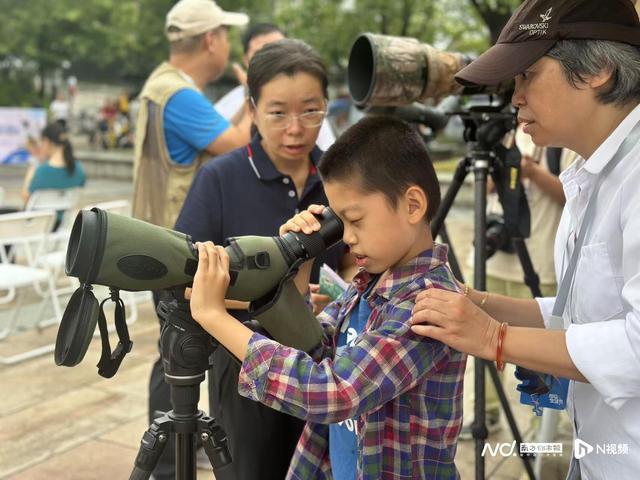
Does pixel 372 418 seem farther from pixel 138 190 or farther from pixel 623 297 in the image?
pixel 138 190

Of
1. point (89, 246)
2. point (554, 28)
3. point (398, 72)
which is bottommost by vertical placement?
point (89, 246)

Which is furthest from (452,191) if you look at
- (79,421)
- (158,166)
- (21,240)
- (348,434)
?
(21,240)

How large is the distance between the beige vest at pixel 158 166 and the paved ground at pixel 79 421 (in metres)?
1.07

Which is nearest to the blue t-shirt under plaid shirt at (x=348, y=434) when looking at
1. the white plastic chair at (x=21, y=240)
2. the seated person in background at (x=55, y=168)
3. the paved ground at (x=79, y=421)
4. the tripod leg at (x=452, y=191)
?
the tripod leg at (x=452, y=191)

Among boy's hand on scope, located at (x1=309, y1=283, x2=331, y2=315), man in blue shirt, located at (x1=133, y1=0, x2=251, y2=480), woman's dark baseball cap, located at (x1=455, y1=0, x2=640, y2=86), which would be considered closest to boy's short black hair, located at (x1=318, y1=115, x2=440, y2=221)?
woman's dark baseball cap, located at (x1=455, y1=0, x2=640, y2=86)

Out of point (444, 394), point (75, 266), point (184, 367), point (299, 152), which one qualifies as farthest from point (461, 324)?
point (299, 152)

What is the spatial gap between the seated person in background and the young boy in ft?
18.4

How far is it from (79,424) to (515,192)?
2.45 metres

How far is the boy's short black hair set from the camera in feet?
5.16

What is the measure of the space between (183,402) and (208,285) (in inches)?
10.1

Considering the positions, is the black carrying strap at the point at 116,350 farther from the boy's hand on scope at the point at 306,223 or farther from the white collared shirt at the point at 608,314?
the white collared shirt at the point at 608,314

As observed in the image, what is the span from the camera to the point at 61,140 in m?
7.17

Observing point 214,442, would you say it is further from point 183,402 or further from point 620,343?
point 620,343

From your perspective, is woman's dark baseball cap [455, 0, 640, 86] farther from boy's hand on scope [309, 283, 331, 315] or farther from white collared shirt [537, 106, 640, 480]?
boy's hand on scope [309, 283, 331, 315]
